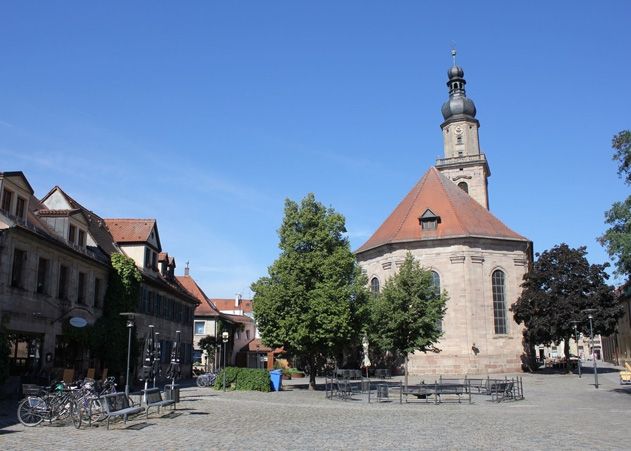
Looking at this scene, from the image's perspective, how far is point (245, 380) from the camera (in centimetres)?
2881

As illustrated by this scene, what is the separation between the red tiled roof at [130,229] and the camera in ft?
108

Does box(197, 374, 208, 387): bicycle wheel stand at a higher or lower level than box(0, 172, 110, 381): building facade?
lower

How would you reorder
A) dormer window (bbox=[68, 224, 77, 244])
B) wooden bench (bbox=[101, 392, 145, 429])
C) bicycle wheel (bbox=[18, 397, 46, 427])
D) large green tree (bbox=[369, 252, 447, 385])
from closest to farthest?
wooden bench (bbox=[101, 392, 145, 429]) < bicycle wheel (bbox=[18, 397, 46, 427]) < dormer window (bbox=[68, 224, 77, 244]) < large green tree (bbox=[369, 252, 447, 385])

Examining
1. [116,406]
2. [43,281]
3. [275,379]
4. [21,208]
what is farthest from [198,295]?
[116,406]

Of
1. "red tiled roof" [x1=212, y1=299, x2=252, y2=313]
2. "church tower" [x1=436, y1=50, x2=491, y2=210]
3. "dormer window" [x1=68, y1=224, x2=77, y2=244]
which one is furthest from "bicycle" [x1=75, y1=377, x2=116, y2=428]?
"red tiled roof" [x1=212, y1=299, x2=252, y2=313]

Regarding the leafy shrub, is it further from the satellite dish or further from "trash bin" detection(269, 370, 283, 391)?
the satellite dish

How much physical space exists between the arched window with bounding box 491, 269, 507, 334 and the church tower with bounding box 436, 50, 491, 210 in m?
16.4

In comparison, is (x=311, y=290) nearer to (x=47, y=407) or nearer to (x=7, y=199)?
(x=7, y=199)

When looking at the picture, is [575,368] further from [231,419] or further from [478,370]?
[231,419]

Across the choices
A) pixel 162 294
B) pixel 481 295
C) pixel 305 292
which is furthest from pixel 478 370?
pixel 162 294

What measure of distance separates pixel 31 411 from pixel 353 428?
8.06 meters

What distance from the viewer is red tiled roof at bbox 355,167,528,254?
47.9 meters

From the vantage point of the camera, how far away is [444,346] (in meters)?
45.4

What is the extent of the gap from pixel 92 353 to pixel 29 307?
5366 mm
